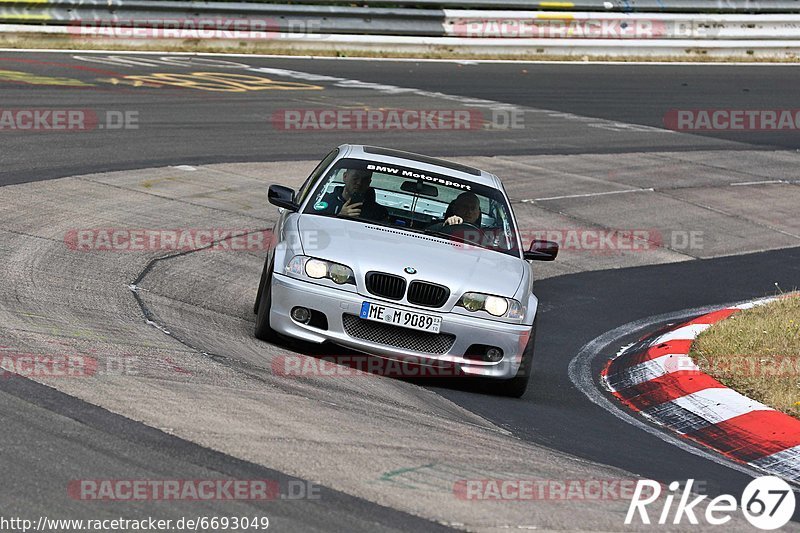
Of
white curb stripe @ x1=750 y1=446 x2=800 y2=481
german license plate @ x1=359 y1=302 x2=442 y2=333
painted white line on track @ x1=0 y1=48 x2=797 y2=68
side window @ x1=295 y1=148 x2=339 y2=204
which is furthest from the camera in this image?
painted white line on track @ x1=0 y1=48 x2=797 y2=68

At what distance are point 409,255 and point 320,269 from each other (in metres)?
0.61

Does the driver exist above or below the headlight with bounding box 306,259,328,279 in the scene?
above

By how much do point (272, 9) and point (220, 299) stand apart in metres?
15.4

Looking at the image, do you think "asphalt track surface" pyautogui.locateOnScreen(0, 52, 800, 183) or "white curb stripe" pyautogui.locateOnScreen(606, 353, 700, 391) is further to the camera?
"asphalt track surface" pyautogui.locateOnScreen(0, 52, 800, 183)

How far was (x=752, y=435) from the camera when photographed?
7.50m

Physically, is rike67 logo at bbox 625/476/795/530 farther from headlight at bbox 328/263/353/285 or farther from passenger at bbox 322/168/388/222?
passenger at bbox 322/168/388/222

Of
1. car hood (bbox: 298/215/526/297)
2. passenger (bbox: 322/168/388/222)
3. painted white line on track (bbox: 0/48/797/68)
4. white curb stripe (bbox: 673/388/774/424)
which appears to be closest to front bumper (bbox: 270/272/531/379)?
car hood (bbox: 298/215/526/297)

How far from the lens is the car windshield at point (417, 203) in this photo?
898 cm

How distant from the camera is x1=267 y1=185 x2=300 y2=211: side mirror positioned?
8961 mm

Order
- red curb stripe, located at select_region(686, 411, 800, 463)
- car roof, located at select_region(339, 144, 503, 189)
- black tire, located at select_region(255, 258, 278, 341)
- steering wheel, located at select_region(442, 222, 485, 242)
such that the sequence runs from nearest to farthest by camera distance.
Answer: red curb stripe, located at select_region(686, 411, 800, 463) < black tire, located at select_region(255, 258, 278, 341) < steering wheel, located at select_region(442, 222, 485, 242) < car roof, located at select_region(339, 144, 503, 189)

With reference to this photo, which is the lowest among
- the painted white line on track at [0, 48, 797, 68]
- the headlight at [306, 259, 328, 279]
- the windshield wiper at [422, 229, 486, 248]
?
the headlight at [306, 259, 328, 279]

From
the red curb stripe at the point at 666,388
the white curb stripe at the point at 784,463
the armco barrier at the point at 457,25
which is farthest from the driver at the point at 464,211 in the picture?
the armco barrier at the point at 457,25

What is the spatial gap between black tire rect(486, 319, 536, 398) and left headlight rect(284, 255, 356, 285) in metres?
1.19

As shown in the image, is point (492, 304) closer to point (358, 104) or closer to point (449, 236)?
point (449, 236)
